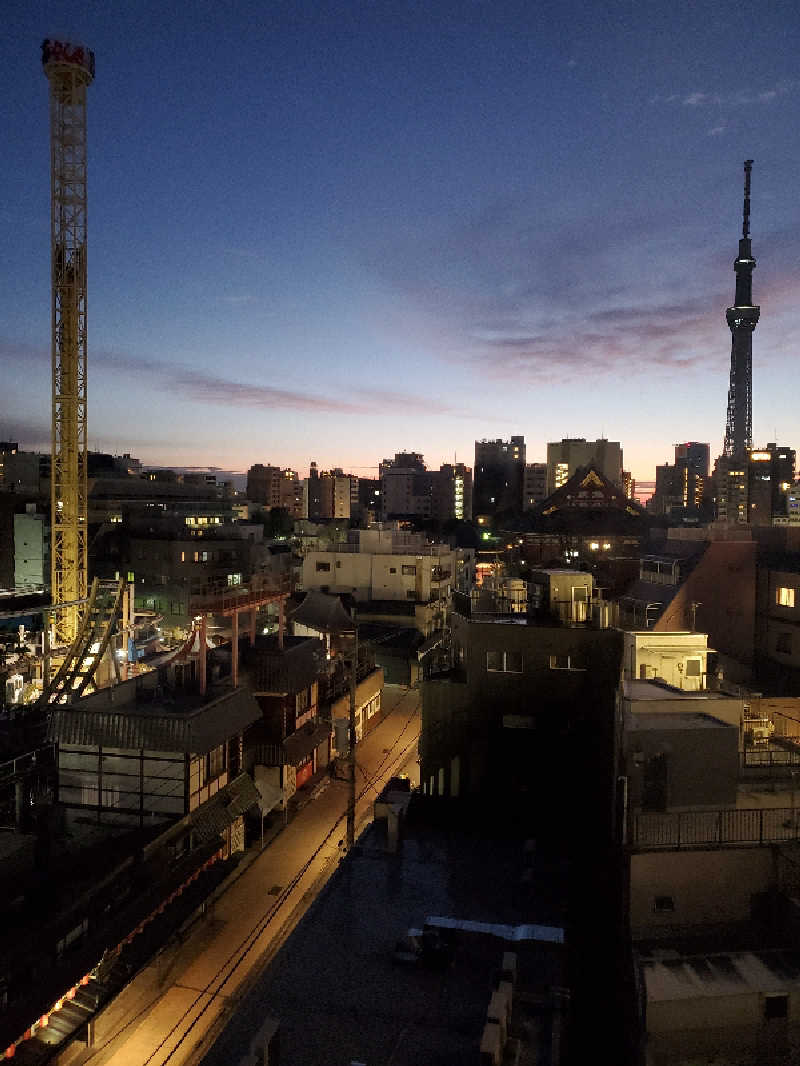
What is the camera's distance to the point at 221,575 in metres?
50.1

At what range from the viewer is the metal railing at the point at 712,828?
11.9 meters

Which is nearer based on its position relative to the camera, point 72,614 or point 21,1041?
point 21,1041

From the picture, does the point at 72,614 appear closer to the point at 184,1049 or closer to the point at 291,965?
the point at 184,1049

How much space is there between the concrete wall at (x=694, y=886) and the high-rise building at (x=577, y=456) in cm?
11122

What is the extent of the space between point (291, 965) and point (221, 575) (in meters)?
42.1

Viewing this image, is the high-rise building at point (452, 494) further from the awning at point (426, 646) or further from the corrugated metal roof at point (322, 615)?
the corrugated metal roof at point (322, 615)

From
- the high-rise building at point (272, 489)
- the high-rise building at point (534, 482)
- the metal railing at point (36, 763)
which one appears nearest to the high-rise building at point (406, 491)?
the high-rise building at point (272, 489)

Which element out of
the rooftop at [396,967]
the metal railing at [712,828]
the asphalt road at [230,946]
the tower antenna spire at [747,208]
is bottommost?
the asphalt road at [230,946]

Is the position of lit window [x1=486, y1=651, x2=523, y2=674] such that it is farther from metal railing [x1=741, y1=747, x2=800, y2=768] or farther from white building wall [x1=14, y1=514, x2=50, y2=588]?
white building wall [x1=14, y1=514, x2=50, y2=588]

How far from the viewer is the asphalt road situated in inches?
497

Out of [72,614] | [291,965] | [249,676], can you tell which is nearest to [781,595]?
[249,676]

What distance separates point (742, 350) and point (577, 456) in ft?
170

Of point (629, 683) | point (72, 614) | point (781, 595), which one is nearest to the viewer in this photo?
point (629, 683)

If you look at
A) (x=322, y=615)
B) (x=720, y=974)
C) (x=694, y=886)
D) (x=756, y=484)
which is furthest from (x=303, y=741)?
(x=756, y=484)
